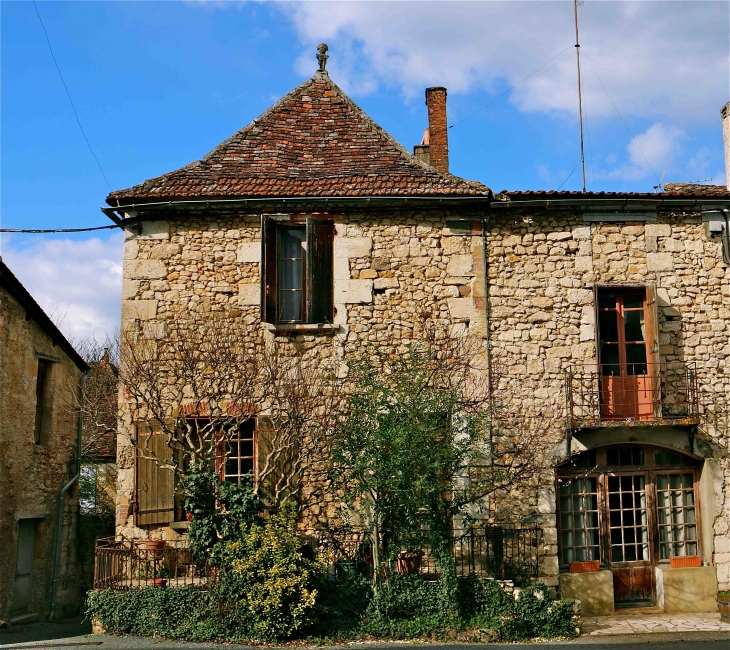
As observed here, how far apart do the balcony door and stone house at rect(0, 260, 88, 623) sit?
827 cm

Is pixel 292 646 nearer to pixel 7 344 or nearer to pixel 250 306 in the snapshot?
pixel 250 306

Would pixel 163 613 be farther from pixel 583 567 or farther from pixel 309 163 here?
pixel 309 163

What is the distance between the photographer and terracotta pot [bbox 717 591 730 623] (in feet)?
34.4

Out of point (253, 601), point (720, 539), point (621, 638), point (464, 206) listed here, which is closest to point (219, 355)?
point (253, 601)

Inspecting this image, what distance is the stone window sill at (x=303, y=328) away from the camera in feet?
36.9

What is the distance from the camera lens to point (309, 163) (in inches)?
479

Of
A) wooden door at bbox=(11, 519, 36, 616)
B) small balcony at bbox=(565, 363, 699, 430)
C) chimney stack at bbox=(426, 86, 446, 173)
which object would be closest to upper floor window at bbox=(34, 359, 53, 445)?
wooden door at bbox=(11, 519, 36, 616)

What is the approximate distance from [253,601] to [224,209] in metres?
5.64

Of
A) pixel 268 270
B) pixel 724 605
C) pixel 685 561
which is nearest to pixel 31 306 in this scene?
pixel 268 270

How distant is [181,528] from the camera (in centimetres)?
1079

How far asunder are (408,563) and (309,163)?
20.4 ft

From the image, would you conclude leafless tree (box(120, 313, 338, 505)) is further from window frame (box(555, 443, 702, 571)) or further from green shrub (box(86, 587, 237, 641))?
window frame (box(555, 443, 702, 571))

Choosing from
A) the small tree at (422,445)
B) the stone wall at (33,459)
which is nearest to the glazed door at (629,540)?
the small tree at (422,445)

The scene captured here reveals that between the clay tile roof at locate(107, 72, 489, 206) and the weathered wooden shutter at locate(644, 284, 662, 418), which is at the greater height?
the clay tile roof at locate(107, 72, 489, 206)
